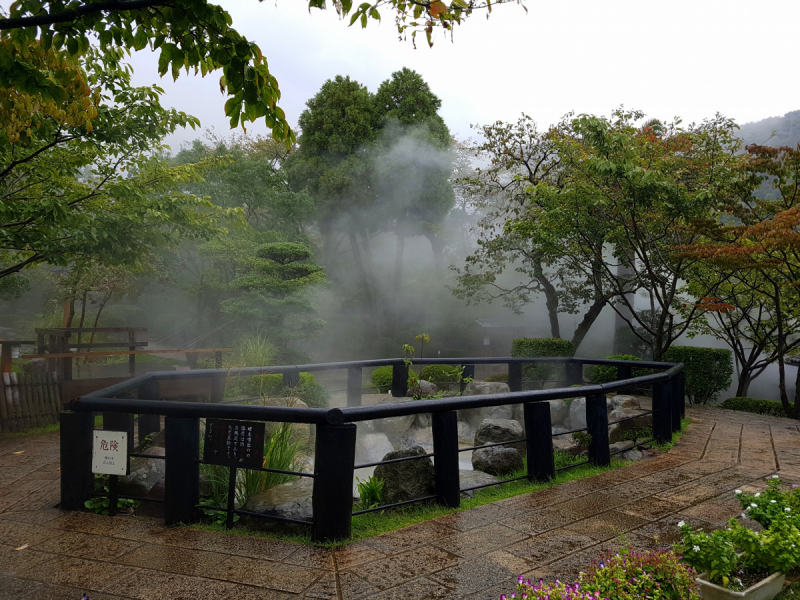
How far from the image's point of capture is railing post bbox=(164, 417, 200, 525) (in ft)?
11.2

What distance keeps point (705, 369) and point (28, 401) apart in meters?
12.1

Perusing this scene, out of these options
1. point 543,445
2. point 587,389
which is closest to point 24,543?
point 543,445

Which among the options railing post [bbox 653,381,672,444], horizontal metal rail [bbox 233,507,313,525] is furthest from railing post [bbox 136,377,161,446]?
railing post [bbox 653,381,672,444]

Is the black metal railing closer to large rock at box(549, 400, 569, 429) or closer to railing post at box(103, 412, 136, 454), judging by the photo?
railing post at box(103, 412, 136, 454)

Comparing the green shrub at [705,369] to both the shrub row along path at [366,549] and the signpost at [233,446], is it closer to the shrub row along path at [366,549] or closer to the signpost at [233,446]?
the shrub row along path at [366,549]

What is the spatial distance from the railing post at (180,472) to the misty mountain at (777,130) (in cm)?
3279

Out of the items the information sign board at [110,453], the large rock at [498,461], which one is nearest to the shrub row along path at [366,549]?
the information sign board at [110,453]

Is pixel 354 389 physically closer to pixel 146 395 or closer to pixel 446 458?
→ pixel 146 395

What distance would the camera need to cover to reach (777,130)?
3569 centimetres

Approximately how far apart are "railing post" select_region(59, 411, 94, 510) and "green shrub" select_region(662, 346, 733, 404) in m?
10.8

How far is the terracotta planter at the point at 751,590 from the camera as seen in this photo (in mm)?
2262

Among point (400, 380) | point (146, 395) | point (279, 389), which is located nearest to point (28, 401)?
point (279, 389)

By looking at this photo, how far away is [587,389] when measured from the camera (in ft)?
15.3

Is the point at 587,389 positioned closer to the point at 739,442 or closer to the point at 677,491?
the point at 677,491
